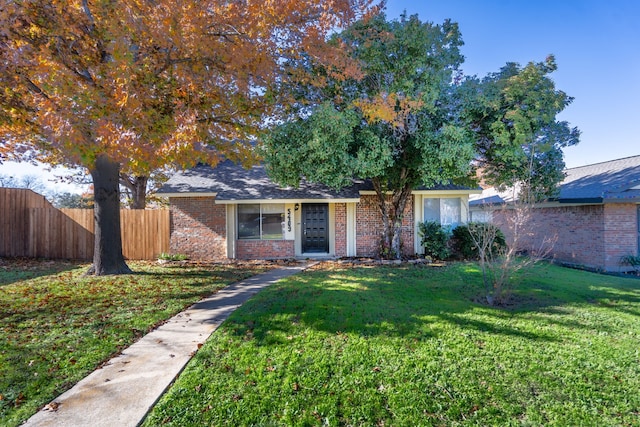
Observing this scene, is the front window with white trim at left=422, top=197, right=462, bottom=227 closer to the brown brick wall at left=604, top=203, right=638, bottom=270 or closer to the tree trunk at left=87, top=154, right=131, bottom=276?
the brown brick wall at left=604, top=203, right=638, bottom=270

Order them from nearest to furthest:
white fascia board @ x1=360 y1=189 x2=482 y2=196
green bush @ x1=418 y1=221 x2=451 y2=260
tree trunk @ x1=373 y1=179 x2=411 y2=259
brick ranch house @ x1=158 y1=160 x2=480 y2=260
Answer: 1. tree trunk @ x1=373 y1=179 x2=411 y2=259
2. green bush @ x1=418 y1=221 x2=451 y2=260
3. brick ranch house @ x1=158 y1=160 x2=480 y2=260
4. white fascia board @ x1=360 y1=189 x2=482 y2=196

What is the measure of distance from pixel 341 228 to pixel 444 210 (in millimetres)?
4267

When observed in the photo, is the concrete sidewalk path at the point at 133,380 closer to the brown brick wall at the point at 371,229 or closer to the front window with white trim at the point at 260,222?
the front window with white trim at the point at 260,222

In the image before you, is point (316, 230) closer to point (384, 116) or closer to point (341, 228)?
point (341, 228)

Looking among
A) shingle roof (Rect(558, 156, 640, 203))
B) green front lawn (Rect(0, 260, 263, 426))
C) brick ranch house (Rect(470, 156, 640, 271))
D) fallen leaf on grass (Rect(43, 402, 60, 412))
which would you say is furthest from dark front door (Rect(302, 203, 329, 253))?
fallen leaf on grass (Rect(43, 402, 60, 412))

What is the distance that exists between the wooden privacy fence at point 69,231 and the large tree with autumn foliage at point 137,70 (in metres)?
3.62

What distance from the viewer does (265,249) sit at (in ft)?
42.0

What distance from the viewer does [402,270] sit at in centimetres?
995

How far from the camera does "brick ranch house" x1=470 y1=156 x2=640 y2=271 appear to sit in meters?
11.8

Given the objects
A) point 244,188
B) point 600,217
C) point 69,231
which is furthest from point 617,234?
point 69,231

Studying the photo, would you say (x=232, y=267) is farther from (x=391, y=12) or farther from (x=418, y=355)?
(x=391, y=12)

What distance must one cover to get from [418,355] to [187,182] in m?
11.5

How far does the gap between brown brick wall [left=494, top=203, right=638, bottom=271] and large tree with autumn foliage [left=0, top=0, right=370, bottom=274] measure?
8.67 meters

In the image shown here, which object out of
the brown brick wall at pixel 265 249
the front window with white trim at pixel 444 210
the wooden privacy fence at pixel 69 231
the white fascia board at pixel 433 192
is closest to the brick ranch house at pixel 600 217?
the white fascia board at pixel 433 192
